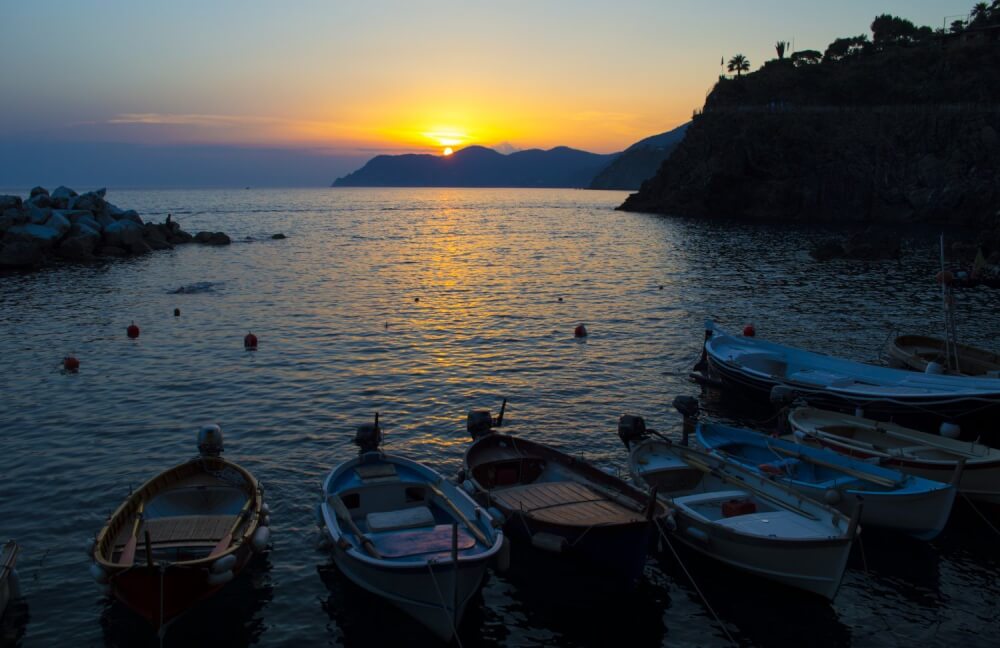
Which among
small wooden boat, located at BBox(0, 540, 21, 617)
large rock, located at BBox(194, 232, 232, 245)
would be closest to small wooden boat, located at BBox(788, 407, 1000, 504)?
small wooden boat, located at BBox(0, 540, 21, 617)

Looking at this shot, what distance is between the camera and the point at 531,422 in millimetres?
22984

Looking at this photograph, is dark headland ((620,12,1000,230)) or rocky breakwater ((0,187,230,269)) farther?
dark headland ((620,12,1000,230))

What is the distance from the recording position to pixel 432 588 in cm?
1134

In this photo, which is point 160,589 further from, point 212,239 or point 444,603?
point 212,239

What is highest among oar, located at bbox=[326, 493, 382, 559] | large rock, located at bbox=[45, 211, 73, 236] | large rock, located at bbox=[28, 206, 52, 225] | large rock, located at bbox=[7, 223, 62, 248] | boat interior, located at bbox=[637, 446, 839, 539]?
large rock, located at bbox=[28, 206, 52, 225]

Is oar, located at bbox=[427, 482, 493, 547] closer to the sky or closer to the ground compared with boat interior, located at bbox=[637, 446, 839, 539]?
closer to the sky

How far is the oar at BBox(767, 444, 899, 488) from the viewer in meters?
15.3

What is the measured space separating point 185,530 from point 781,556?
1066cm

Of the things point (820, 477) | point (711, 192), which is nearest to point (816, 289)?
point (820, 477)

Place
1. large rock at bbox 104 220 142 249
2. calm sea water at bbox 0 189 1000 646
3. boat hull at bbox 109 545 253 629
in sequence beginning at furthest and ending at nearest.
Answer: large rock at bbox 104 220 142 249
calm sea water at bbox 0 189 1000 646
boat hull at bbox 109 545 253 629

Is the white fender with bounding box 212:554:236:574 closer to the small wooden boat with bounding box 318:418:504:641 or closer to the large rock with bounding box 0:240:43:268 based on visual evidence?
the small wooden boat with bounding box 318:418:504:641

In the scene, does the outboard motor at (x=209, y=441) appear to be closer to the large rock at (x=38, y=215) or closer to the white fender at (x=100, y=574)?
the white fender at (x=100, y=574)

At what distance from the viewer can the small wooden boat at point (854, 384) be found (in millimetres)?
19516

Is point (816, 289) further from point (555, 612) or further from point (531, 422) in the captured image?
point (555, 612)
